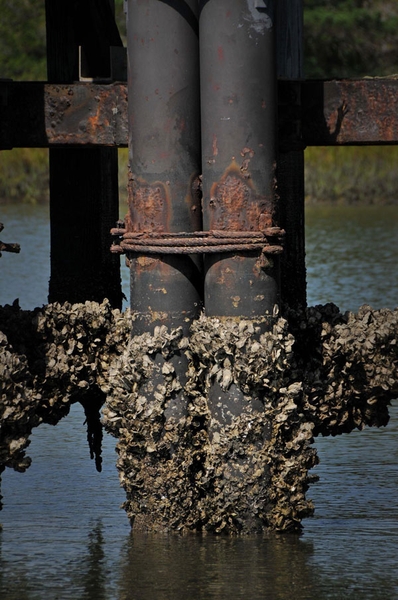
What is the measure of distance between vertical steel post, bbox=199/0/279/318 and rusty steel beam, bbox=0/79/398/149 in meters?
0.53

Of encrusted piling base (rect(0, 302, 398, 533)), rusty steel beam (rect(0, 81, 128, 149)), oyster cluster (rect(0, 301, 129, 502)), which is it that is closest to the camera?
encrusted piling base (rect(0, 302, 398, 533))

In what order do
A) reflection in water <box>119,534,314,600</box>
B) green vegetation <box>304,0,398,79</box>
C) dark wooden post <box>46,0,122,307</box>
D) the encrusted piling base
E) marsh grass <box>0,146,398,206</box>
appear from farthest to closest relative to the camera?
1. green vegetation <box>304,0,398,79</box>
2. marsh grass <box>0,146,398,206</box>
3. dark wooden post <box>46,0,122,307</box>
4. the encrusted piling base
5. reflection in water <box>119,534,314,600</box>

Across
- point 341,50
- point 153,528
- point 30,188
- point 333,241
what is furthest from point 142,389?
point 341,50

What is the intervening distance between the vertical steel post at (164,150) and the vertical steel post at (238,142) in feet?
0.23

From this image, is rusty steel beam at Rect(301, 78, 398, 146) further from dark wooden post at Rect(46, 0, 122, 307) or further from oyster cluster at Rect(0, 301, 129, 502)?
dark wooden post at Rect(46, 0, 122, 307)

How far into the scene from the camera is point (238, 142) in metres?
6.52

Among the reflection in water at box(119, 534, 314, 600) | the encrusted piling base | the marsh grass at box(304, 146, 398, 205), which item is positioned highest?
the marsh grass at box(304, 146, 398, 205)

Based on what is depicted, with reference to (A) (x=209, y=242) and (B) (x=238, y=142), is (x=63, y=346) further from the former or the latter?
(B) (x=238, y=142)

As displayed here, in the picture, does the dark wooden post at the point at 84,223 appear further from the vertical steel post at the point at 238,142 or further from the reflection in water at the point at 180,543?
the vertical steel post at the point at 238,142

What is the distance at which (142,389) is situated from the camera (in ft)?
21.9

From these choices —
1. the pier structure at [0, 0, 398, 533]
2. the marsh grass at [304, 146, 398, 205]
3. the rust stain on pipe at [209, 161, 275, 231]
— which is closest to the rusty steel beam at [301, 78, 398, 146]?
the pier structure at [0, 0, 398, 533]

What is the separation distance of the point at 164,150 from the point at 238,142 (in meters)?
0.32

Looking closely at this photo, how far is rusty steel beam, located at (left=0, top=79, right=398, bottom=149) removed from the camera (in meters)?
7.03

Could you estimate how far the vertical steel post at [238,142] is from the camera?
21.2 ft
